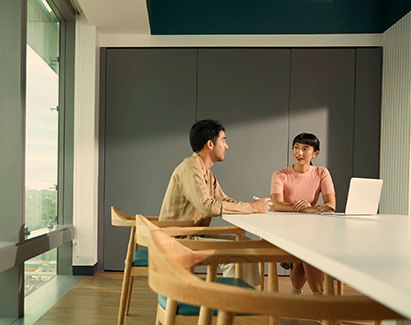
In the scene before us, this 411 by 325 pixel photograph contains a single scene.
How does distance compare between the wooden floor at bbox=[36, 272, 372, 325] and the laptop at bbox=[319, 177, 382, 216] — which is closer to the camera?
the laptop at bbox=[319, 177, 382, 216]

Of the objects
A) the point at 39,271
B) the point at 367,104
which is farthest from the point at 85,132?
the point at 367,104

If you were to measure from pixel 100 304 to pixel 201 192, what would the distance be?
1.59 m

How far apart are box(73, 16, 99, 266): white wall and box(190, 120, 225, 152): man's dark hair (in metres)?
2.17

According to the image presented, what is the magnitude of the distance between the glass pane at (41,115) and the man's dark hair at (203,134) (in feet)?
4.39

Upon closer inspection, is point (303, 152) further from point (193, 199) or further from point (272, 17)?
point (272, 17)

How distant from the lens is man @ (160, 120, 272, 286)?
2.98 metres

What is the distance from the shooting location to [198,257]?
144 cm

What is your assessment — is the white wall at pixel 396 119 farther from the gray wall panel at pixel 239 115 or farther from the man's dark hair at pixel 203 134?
the man's dark hair at pixel 203 134

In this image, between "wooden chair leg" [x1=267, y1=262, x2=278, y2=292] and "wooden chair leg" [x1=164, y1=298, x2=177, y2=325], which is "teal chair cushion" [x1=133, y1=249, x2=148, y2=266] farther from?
"wooden chair leg" [x1=164, y1=298, x2=177, y2=325]

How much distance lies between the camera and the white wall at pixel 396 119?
4.80 meters

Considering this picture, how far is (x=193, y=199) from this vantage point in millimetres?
3029

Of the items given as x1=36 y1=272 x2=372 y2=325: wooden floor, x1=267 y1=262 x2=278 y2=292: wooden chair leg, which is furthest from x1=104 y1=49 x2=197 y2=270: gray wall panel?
x1=267 y1=262 x2=278 y2=292: wooden chair leg

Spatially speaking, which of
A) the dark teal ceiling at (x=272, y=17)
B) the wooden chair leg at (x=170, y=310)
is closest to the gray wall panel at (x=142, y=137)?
the dark teal ceiling at (x=272, y=17)

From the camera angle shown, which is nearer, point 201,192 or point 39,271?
point 201,192
